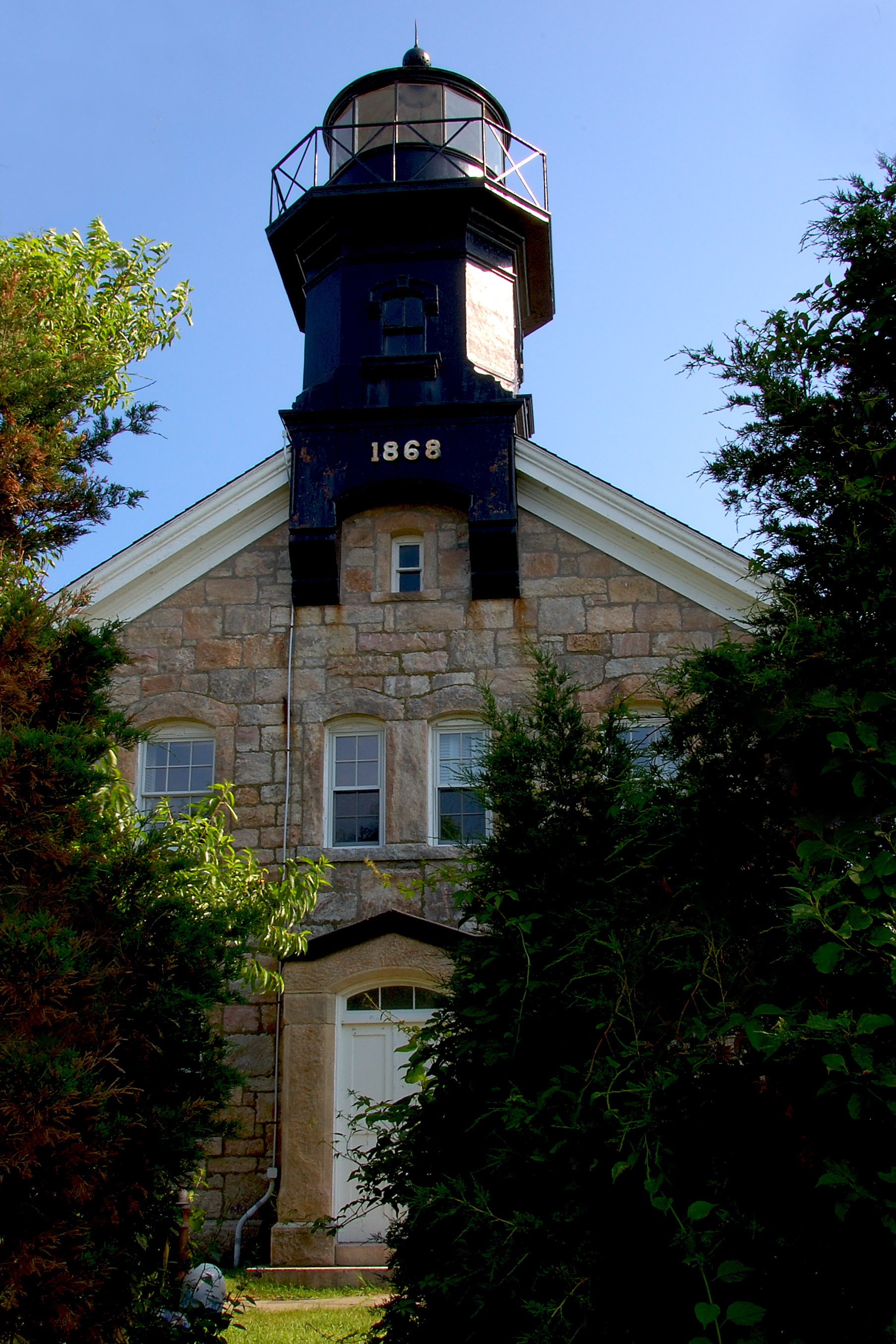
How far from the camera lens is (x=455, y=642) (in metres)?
11.6

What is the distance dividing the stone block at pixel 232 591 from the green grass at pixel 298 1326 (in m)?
6.39

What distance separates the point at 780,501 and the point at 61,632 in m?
3.52

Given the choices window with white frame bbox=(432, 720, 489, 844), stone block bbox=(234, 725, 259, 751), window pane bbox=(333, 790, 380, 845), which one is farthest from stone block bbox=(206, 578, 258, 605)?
window with white frame bbox=(432, 720, 489, 844)

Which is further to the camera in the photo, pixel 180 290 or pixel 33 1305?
pixel 180 290

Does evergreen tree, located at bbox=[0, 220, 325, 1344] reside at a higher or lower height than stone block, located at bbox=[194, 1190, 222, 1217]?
higher

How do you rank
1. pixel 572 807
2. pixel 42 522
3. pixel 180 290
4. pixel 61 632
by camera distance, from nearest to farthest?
pixel 572 807, pixel 61 632, pixel 42 522, pixel 180 290

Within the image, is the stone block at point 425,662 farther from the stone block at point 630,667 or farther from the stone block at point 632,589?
the stone block at point 632,589

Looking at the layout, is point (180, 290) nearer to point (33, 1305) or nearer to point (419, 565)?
point (419, 565)

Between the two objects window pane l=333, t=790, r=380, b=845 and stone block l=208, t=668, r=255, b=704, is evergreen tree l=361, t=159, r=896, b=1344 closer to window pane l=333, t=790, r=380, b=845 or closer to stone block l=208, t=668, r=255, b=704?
window pane l=333, t=790, r=380, b=845

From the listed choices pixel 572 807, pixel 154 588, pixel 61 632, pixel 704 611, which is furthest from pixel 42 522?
pixel 704 611

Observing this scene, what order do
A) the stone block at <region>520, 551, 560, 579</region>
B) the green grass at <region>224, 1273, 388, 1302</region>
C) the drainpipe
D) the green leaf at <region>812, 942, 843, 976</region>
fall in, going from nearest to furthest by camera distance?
1. the green leaf at <region>812, 942, 843, 976</region>
2. the green grass at <region>224, 1273, 388, 1302</region>
3. the drainpipe
4. the stone block at <region>520, 551, 560, 579</region>

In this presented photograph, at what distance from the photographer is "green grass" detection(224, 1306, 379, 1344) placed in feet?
23.4

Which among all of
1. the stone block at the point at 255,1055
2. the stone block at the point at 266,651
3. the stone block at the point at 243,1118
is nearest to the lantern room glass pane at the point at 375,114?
the stone block at the point at 266,651

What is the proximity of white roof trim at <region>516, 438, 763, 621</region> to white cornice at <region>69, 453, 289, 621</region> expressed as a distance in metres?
2.52
